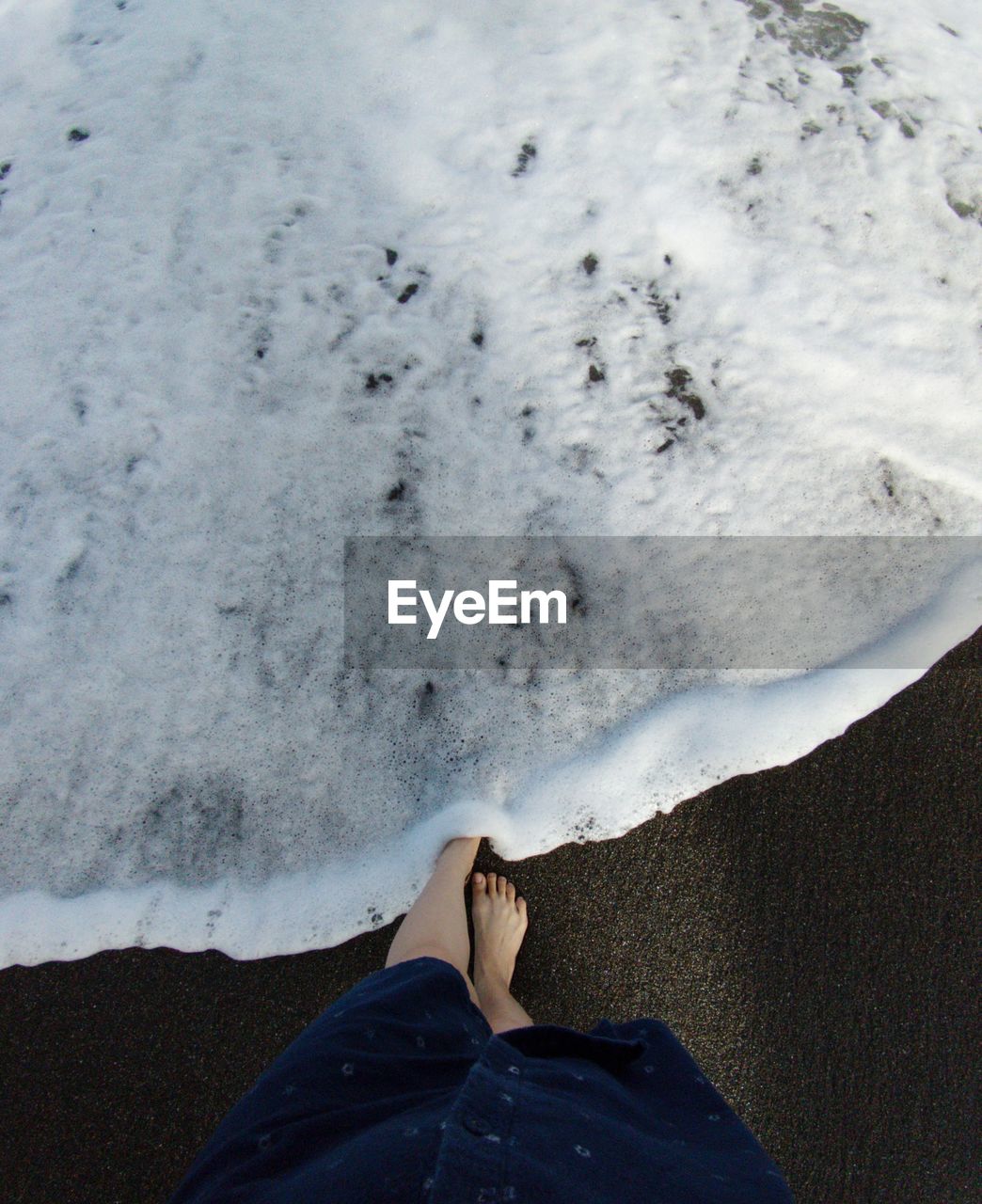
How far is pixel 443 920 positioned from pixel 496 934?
0.11 meters

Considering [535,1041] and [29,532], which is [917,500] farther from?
[29,532]

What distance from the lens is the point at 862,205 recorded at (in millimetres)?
1798

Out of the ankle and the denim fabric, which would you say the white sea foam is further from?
the denim fabric

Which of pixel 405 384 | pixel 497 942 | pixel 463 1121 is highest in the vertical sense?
pixel 405 384

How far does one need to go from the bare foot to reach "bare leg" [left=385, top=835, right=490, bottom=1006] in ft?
0.08

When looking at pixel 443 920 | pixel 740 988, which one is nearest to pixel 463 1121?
pixel 443 920

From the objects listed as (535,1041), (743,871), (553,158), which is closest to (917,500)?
(743,871)

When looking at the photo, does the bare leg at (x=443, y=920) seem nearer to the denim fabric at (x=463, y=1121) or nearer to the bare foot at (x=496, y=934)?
the bare foot at (x=496, y=934)

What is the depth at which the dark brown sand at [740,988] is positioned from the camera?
4.19 feet

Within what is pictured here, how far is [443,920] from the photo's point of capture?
4.38ft

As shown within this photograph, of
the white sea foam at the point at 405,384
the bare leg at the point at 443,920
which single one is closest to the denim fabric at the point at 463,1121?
the bare leg at the point at 443,920

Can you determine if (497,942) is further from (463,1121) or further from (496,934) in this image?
(463,1121)

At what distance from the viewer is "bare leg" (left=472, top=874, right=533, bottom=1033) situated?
131 centimetres

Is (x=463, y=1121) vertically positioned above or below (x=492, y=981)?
above
